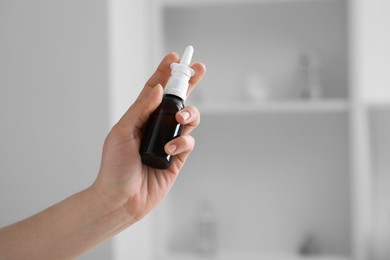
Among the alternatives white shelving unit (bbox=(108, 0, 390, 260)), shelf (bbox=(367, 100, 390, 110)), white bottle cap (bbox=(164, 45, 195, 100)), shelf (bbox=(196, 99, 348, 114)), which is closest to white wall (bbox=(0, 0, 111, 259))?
white shelving unit (bbox=(108, 0, 390, 260))

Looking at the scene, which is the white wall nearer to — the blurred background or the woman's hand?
the blurred background

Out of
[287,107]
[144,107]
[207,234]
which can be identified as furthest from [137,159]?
[207,234]

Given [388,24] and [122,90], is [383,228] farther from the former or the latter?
[122,90]

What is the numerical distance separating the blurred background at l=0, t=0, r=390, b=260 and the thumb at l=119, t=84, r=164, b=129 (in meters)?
0.59

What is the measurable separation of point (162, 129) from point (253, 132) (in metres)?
1.19

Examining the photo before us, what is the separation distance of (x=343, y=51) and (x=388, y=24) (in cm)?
18

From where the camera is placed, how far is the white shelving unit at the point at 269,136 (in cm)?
183

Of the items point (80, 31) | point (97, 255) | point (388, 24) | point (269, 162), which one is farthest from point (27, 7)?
point (388, 24)

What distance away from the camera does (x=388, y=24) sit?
1.78 metres

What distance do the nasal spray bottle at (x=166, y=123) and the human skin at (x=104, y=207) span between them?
3cm

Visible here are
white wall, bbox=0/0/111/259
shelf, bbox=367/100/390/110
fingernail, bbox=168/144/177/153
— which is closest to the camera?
fingernail, bbox=168/144/177/153

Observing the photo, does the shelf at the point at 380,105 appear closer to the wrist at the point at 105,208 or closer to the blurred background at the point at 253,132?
the blurred background at the point at 253,132

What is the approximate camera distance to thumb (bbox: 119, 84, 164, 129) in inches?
31.7

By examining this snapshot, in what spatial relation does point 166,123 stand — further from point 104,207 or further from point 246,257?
point 246,257
